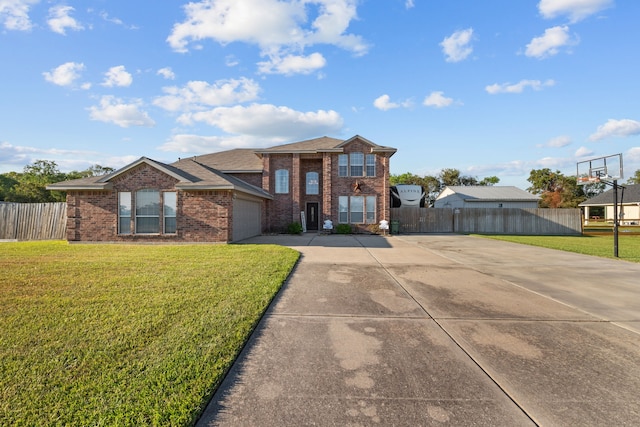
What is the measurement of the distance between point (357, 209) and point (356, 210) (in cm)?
10

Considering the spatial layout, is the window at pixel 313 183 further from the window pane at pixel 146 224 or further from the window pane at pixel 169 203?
the window pane at pixel 146 224

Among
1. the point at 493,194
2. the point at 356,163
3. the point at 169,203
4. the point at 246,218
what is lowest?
the point at 246,218

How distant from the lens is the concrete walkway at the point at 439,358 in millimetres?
2373

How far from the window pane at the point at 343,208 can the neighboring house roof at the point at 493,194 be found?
1540 centimetres

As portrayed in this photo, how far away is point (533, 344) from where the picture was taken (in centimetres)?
358

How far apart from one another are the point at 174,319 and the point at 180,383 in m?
1.65

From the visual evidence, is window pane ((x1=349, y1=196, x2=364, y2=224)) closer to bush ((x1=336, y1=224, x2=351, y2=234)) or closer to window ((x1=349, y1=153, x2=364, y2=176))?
bush ((x1=336, y1=224, x2=351, y2=234))

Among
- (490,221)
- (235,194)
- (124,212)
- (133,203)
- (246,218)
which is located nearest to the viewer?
(133,203)

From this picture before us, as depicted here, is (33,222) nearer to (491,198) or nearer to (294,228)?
(294,228)

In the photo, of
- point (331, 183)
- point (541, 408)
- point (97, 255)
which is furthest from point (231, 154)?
point (541, 408)

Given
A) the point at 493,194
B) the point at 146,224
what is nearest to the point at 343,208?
the point at 146,224

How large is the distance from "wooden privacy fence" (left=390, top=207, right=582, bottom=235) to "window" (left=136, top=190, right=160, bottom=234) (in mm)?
15742

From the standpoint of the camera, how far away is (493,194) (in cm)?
3002

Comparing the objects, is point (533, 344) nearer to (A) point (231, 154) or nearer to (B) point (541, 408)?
(B) point (541, 408)
